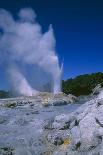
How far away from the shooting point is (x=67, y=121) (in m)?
16.6

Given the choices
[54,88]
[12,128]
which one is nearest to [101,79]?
[54,88]

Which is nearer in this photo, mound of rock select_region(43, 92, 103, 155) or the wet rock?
mound of rock select_region(43, 92, 103, 155)

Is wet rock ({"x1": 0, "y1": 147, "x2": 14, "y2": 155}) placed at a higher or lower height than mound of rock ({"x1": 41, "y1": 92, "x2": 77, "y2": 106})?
lower

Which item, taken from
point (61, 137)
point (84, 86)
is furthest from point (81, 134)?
point (84, 86)

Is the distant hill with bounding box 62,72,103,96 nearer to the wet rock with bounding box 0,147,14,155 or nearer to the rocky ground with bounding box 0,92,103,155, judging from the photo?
the rocky ground with bounding box 0,92,103,155

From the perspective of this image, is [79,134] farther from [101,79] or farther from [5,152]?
[101,79]

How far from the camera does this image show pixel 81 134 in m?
13.6

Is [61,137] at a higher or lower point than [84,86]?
lower

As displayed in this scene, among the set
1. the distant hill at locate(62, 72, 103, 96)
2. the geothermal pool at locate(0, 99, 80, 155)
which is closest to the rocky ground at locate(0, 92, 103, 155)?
the geothermal pool at locate(0, 99, 80, 155)

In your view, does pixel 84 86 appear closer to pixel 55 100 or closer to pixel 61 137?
pixel 55 100

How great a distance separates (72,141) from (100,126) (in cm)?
143

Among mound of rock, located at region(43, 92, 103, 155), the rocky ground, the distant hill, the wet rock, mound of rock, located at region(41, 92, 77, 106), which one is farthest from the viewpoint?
the distant hill

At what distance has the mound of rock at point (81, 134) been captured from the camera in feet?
41.5

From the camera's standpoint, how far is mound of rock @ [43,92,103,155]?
41.5 feet
